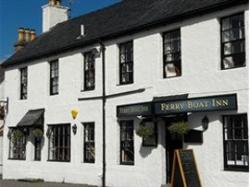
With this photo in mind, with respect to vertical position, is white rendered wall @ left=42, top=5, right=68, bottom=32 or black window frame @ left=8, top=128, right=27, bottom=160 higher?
white rendered wall @ left=42, top=5, right=68, bottom=32

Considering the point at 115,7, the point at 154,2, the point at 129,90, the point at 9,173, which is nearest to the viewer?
the point at 129,90

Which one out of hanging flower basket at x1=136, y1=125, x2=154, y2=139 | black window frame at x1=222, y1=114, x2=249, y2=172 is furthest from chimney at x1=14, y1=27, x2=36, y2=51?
black window frame at x1=222, y1=114, x2=249, y2=172

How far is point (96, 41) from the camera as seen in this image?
63.6ft

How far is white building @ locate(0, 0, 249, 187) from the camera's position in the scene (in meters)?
14.4

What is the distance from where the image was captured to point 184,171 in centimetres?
1456

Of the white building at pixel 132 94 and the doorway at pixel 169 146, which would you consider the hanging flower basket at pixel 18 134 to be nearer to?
the white building at pixel 132 94

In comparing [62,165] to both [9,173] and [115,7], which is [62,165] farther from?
[115,7]

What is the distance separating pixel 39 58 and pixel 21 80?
1951 millimetres

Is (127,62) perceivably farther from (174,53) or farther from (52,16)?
(52,16)

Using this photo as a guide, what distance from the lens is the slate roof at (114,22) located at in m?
15.7

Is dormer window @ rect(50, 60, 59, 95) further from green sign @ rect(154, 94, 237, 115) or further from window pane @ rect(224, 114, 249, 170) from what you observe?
window pane @ rect(224, 114, 249, 170)

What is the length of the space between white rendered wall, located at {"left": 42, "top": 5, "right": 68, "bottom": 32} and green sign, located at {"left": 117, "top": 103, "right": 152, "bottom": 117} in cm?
996

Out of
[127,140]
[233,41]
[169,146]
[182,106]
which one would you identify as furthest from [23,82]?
[233,41]

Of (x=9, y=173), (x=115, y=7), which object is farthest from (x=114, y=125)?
(x=9, y=173)
